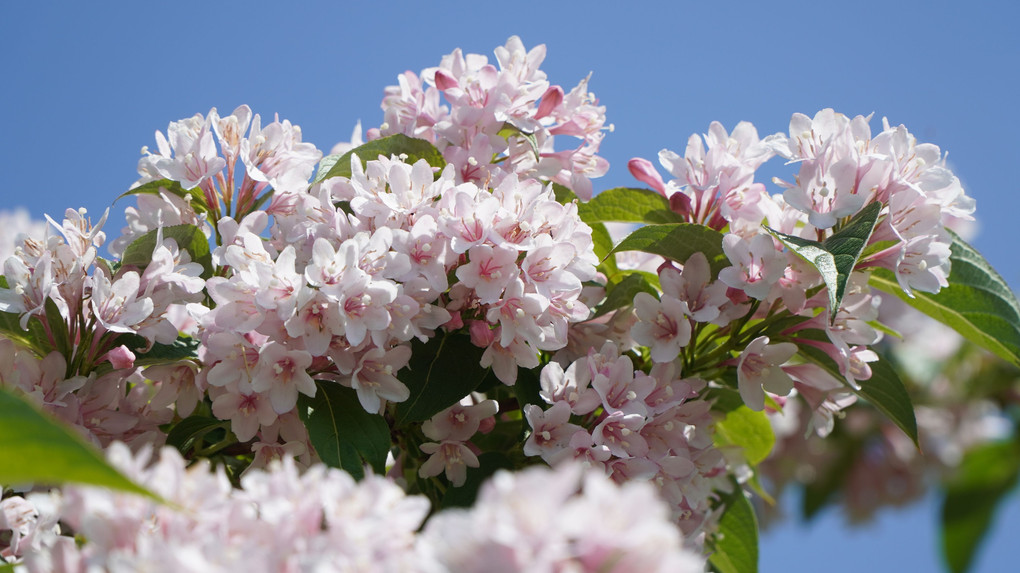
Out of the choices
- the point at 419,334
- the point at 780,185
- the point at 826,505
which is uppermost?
the point at 780,185

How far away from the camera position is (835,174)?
1234mm

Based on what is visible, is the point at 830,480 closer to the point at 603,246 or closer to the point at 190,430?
the point at 603,246

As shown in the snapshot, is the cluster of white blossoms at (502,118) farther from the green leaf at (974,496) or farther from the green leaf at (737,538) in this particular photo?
the green leaf at (974,496)

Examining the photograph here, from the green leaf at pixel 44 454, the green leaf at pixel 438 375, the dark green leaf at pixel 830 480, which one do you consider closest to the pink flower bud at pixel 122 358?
the green leaf at pixel 438 375

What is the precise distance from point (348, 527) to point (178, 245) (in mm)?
708

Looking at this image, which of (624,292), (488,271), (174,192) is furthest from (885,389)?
(174,192)

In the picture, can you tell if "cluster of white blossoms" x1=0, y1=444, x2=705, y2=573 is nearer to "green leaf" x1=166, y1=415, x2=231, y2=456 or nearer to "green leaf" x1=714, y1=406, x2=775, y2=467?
A: "green leaf" x1=166, y1=415, x2=231, y2=456

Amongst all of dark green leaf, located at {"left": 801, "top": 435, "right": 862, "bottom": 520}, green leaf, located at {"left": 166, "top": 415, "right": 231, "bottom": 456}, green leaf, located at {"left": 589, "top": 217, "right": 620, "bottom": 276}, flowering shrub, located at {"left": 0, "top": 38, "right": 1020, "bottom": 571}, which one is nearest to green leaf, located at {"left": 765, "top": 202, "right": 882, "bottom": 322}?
flowering shrub, located at {"left": 0, "top": 38, "right": 1020, "bottom": 571}

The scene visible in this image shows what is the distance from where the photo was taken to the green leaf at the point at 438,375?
117cm

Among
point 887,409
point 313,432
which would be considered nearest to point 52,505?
point 313,432

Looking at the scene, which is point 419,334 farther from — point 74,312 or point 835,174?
point 835,174

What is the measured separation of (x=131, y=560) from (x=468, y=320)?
0.62m

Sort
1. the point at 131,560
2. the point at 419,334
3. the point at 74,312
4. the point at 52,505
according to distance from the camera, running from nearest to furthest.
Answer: the point at 131,560 → the point at 52,505 → the point at 419,334 → the point at 74,312

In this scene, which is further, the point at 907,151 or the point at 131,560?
the point at 907,151
